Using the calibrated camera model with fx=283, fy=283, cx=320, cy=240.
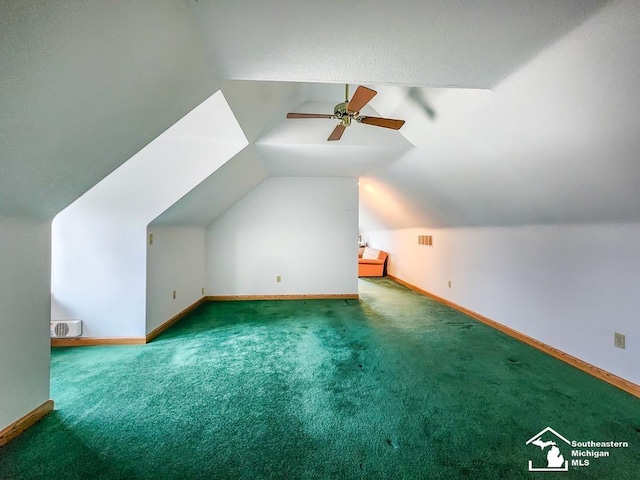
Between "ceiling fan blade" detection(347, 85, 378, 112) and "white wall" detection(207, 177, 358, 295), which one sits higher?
"ceiling fan blade" detection(347, 85, 378, 112)

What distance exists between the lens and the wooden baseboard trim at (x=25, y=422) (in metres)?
1.60

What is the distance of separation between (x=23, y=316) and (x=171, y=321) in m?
2.12

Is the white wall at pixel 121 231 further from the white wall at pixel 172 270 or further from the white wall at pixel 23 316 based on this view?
the white wall at pixel 23 316

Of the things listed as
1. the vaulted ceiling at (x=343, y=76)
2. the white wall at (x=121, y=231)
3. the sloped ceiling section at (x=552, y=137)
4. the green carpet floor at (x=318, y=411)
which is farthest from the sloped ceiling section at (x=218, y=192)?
the sloped ceiling section at (x=552, y=137)

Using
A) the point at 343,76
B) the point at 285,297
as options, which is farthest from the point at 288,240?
the point at 343,76

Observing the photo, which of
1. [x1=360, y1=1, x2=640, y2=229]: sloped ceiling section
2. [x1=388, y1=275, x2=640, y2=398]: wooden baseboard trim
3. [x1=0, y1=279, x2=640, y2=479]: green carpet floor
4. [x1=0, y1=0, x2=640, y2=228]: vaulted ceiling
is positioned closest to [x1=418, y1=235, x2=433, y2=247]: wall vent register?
[x1=388, y1=275, x2=640, y2=398]: wooden baseboard trim

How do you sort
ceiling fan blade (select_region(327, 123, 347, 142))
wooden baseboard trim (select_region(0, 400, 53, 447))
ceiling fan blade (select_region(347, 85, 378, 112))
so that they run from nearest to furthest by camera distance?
wooden baseboard trim (select_region(0, 400, 53, 447)) → ceiling fan blade (select_region(347, 85, 378, 112)) → ceiling fan blade (select_region(327, 123, 347, 142))

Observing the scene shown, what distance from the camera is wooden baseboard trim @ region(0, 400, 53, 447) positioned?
1595mm

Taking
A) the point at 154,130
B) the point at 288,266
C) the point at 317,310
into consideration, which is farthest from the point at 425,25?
the point at 288,266

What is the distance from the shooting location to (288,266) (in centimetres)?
518

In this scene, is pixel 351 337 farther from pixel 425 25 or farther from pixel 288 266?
pixel 425 25

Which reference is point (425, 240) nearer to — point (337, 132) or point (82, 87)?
point (337, 132)

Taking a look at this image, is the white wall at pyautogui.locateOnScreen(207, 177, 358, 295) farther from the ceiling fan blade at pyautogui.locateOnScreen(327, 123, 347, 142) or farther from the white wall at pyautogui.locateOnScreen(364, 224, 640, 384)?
the ceiling fan blade at pyautogui.locateOnScreen(327, 123, 347, 142)

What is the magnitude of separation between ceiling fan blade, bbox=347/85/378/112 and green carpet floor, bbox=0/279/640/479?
223 centimetres
